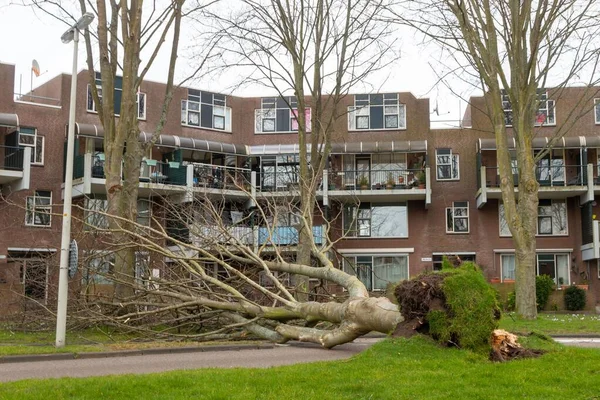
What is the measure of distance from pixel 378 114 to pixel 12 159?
1806 cm

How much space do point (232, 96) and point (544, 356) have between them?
31391 millimetres

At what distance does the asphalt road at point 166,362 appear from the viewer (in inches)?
419

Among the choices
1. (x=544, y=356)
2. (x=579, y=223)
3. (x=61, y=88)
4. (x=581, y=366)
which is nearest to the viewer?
(x=581, y=366)

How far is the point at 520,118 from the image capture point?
22797 mm

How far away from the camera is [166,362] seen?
11.9 metres

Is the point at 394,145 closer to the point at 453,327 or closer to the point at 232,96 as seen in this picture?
the point at 232,96

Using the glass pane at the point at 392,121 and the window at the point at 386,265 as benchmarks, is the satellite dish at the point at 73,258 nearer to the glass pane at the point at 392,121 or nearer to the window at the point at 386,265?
the window at the point at 386,265

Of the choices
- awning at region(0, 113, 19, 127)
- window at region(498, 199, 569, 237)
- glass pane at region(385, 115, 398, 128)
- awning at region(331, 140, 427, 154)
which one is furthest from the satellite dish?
window at region(498, 199, 569, 237)

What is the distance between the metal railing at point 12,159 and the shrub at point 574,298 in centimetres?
2435

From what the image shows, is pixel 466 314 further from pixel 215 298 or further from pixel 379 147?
pixel 379 147

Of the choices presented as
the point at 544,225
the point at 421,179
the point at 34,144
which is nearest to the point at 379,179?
the point at 421,179

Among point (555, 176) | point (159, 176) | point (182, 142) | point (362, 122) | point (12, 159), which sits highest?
point (362, 122)

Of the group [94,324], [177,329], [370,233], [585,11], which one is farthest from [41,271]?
[370,233]

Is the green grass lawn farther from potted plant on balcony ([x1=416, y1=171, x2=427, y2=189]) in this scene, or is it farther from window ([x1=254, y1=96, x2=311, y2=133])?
window ([x1=254, y1=96, x2=311, y2=133])
